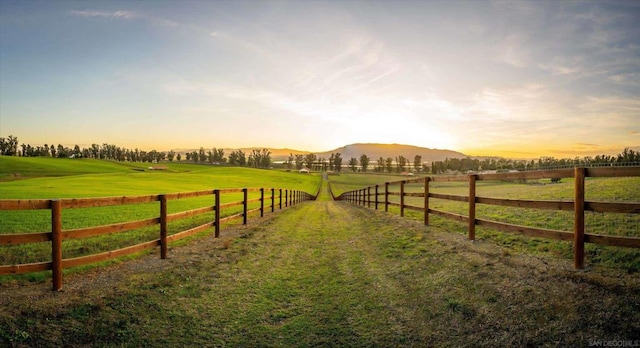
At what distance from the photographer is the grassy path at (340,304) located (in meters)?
4.21

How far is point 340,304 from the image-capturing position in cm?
558

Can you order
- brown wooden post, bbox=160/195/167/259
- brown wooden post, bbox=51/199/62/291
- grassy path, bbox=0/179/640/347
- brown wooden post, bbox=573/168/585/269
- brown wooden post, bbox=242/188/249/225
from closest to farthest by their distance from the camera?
grassy path, bbox=0/179/640/347 → brown wooden post, bbox=573/168/585/269 → brown wooden post, bbox=51/199/62/291 → brown wooden post, bbox=160/195/167/259 → brown wooden post, bbox=242/188/249/225

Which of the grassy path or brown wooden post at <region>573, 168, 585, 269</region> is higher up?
brown wooden post at <region>573, 168, 585, 269</region>

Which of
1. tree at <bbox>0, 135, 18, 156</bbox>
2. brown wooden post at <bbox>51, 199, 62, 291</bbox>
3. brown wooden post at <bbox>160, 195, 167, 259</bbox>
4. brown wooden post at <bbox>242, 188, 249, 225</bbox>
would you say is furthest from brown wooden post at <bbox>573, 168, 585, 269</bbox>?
tree at <bbox>0, 135, 18, 156</bbox>

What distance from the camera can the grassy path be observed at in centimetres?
421

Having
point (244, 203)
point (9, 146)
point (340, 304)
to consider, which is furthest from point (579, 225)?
point (9, 146)

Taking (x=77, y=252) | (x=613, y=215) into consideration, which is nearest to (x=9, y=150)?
→ (x=77, y=252)

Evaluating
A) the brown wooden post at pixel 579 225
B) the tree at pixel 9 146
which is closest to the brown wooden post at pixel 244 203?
the brown wooden post at pixel 579 225

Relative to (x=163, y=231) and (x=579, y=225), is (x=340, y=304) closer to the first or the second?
(x=579, y=225)

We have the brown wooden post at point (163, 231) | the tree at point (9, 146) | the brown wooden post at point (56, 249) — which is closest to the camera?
the brown wooden post at point (56, 249)

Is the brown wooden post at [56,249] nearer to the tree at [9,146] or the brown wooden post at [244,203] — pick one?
the brown wooden post at [244,203]

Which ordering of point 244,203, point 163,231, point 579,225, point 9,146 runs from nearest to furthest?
1. point 579,225
2. point 163,231
3. point 244,203
4. point 9,146

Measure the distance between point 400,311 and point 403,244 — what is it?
4024mm

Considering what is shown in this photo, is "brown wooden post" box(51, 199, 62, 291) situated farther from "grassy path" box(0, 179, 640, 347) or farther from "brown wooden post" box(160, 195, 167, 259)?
"brown wooden post" box(160, 195, 167, 259)
